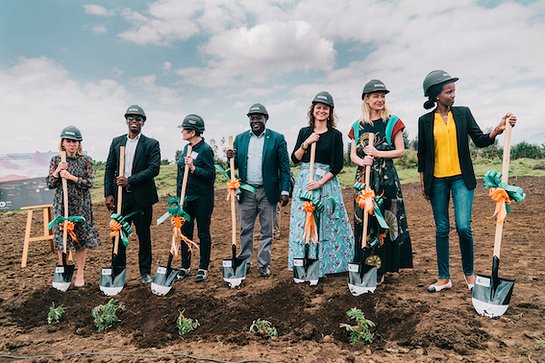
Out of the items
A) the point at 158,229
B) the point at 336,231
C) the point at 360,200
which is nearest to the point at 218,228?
the point at 158,229

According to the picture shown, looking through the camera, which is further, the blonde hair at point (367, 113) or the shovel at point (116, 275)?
the shovel at point (116, 275)

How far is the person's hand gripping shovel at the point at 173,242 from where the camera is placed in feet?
13.9

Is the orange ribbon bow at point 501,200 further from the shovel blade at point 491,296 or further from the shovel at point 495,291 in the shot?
the shovel blade at point 491,296

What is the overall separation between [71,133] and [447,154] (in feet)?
13.0

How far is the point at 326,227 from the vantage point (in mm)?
4426

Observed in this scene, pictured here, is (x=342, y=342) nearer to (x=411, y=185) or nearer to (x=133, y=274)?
(x=133, y=274)

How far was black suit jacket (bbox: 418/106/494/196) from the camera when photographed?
362 centimetres

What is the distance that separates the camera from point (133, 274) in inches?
210

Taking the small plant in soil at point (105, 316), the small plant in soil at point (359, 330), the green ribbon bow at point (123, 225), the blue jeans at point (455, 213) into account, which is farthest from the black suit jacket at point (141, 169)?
the blue jeans at point (455, 213)

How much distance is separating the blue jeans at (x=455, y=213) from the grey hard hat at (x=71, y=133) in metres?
3.84

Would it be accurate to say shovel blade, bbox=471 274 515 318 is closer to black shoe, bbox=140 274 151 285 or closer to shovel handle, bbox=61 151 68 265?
black shoe, bbox=140 274 151 285

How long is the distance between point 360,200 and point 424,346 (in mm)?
1418

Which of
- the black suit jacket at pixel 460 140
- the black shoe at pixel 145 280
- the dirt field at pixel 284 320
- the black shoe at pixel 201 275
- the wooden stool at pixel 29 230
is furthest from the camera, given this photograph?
the wooden stool at pixel 29 230

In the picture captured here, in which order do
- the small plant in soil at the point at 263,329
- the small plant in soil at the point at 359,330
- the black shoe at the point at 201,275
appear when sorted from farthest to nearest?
the black shoe at the point at 201,275
the small plant in soil at the point at 263,329
the small plant in soil at the point at 359,330
